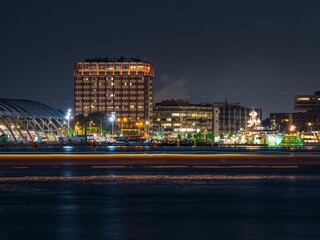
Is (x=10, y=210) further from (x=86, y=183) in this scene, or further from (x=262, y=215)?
(x=86, y=183)

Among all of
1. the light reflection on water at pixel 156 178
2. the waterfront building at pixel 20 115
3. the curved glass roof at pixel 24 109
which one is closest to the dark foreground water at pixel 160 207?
the light reflection on water at pixel 156 178

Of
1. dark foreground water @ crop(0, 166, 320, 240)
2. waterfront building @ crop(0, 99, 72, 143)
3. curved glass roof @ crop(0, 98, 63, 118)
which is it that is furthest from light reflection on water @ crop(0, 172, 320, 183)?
curved glass roof @ crop(0, 98, 63, 118)

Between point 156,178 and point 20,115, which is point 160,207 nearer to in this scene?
point 156,178

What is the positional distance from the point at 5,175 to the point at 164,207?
19.4 meters

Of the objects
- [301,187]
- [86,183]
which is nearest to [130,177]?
[86,183]

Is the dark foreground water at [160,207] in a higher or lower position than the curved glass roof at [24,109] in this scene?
lower

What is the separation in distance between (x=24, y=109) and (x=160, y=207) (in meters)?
154

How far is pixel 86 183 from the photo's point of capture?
37.4 metres

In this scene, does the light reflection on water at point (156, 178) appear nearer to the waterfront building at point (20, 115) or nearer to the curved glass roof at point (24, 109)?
the waterfront building at point (20, 115)

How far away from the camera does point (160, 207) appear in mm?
26391

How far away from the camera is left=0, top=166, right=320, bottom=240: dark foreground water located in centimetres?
2067

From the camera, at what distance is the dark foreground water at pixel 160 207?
814 inches

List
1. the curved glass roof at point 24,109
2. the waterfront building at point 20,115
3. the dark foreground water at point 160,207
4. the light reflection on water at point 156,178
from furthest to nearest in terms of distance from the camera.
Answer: the curved glass roof at point 24,109 < the waterfront building at point 20,115 < the light reflection on water at point 156,178 < the dark foreground water at point 160,207

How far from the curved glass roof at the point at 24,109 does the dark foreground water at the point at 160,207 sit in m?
126
